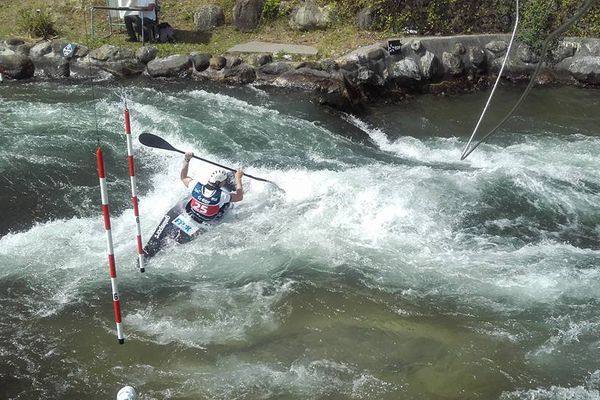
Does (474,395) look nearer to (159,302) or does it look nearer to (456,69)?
(159,302)

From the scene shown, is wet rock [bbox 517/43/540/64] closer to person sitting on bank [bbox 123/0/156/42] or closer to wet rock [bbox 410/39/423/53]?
wet rock [bbox 410/39/423/53]

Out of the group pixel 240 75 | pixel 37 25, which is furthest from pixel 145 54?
pixel 37 25

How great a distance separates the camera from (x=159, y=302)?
19.9ft

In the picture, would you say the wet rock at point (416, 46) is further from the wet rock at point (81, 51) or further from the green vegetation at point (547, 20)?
the wet rock at point (81, 51)

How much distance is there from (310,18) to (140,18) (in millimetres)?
3604

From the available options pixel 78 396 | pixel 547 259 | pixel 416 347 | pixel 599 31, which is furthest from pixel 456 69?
pixel 78 396

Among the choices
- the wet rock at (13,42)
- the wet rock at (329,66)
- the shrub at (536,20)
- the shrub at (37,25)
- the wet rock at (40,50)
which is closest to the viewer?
the wet rock at (329,66)

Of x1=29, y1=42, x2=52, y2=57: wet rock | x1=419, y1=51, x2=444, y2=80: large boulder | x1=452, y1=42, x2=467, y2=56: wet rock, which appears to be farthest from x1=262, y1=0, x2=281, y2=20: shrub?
x1=29, y1=42, x2=52, y2=57: wet rock

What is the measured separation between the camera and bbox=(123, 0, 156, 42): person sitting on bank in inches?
494

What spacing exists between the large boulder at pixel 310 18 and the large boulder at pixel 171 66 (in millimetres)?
2833

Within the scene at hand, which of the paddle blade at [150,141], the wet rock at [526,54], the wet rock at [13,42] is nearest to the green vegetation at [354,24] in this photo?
the wet rock at [526,54]

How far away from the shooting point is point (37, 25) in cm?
1308

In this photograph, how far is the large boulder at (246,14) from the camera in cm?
1358

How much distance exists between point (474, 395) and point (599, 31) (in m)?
10.6
